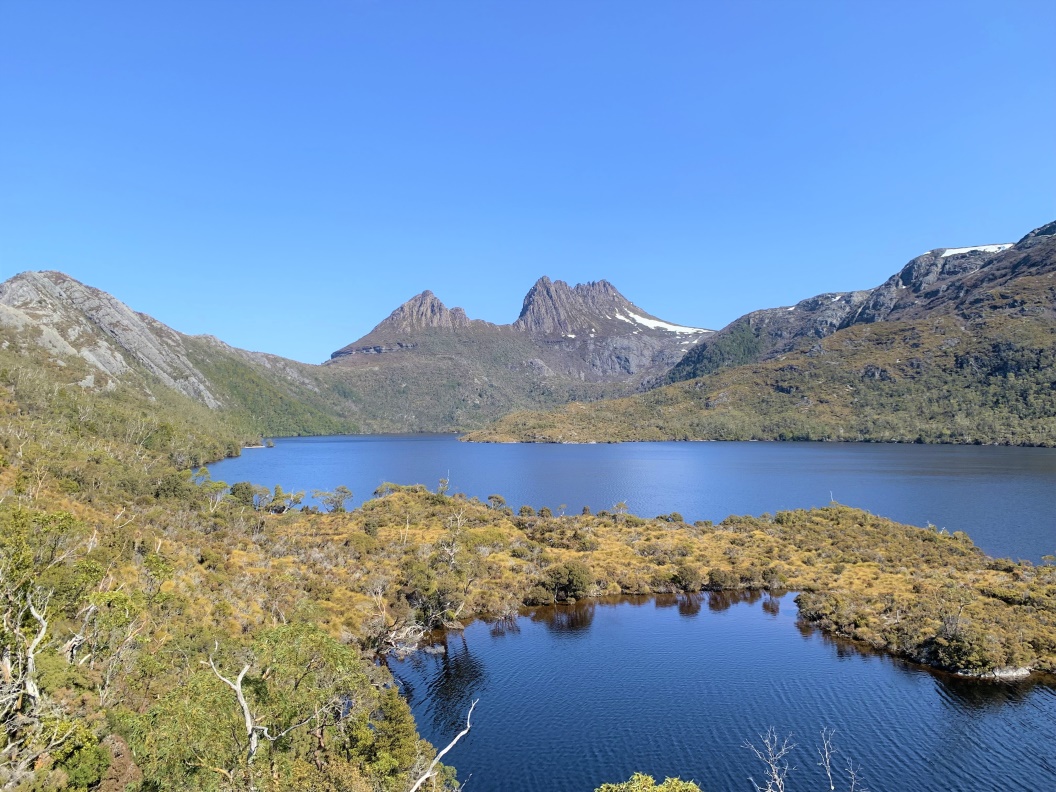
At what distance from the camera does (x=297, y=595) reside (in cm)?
5384

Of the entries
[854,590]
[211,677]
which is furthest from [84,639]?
[854,590]

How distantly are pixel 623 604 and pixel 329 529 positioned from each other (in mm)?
42409

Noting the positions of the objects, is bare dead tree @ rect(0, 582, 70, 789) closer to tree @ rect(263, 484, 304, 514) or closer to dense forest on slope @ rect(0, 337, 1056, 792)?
dense forest on slope @ rect(0, 337, 1056, 792)

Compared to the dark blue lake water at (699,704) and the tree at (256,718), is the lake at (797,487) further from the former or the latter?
the tree at (256,718)

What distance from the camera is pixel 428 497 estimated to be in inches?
4058

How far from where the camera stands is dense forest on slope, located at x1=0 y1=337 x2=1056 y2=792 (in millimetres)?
23172

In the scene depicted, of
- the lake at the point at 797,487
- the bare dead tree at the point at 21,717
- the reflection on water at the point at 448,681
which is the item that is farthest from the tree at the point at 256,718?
the lake at the point at 797,487

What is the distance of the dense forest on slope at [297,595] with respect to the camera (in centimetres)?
2317

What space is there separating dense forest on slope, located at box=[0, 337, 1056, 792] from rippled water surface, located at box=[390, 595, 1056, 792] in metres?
4.49

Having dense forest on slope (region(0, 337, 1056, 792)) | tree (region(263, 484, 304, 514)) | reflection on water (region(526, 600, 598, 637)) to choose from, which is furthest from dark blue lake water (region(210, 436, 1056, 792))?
tree (region(263, 484, 304, 514))

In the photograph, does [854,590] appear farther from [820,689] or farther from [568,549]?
[568,549]

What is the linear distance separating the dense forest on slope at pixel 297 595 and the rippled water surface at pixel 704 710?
4.49m

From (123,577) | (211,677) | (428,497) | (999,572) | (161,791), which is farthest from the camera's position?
(428,497)

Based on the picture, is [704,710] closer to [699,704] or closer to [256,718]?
[699,704]
